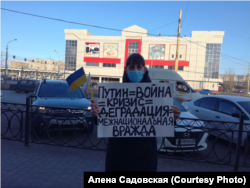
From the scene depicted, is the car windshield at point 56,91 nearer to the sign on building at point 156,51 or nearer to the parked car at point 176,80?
the parked car at point 176,80

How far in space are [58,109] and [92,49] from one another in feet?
171

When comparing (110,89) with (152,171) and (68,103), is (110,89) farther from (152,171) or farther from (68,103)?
(68,103)

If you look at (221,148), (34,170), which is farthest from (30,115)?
(221,148)

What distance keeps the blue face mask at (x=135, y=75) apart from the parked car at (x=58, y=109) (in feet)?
8.84

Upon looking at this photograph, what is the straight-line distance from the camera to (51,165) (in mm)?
4449

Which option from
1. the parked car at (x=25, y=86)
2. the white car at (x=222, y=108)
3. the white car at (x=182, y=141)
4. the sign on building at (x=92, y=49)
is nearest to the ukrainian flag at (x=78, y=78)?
the white car at (x=182, y=141)

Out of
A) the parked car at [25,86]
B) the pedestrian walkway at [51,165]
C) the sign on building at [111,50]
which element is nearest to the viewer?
the pedestrian walkway at [51,165]

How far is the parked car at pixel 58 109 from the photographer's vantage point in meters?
5.40

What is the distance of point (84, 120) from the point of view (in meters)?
5.40

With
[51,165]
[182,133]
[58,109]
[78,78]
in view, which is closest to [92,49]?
[58,109]

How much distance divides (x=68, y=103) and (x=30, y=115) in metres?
1.23

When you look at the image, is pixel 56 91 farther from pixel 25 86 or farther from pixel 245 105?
pixel 25 86

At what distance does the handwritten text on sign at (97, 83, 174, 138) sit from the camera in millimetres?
2496

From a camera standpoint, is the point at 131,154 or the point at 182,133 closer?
the point at 131,154
